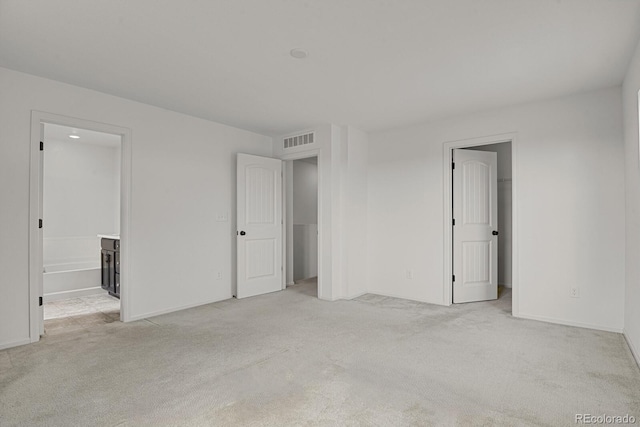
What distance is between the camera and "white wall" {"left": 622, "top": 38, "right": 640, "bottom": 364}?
2646 mm

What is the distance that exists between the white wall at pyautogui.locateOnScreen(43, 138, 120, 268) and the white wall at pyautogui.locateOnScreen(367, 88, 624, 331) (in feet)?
18.1

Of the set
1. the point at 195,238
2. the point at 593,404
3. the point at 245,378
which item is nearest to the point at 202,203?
the point at 195,238

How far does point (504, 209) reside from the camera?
555 cm

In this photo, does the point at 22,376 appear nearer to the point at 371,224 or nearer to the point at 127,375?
the point at 127,375

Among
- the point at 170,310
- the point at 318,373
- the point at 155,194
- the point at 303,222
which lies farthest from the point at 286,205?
the point at 318,373

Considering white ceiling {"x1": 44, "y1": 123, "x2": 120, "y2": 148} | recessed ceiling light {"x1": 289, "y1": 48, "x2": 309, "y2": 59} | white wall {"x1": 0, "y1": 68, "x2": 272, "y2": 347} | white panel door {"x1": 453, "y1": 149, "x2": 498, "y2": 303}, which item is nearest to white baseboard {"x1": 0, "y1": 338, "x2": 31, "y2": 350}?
white wall {"x1": 0, "y1": 68, "x2": 272, "y2": 347}

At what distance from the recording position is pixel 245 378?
241 centimetres

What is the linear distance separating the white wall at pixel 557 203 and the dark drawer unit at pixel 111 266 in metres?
4.20

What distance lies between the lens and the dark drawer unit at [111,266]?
4906 millimetres

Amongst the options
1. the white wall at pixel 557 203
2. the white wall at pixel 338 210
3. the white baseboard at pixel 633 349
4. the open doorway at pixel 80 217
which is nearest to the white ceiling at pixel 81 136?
the open doorway at pixel 80 217

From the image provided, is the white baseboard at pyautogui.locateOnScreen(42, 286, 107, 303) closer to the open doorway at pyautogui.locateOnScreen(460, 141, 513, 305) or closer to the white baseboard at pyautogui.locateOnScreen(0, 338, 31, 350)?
the white baseboard at pyautogui.locateOnScreen(0, 338, 31, 350)

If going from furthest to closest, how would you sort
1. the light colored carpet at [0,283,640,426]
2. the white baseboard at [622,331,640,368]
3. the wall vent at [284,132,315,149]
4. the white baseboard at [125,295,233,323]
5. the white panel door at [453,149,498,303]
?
the wall vent at [284,132,315,149]
the white panel door at [453,149,498,303]
the white baseboard at [125,295,233,323]
the white baseboard at [622,331,640,368]
the light colored carpet at [0,283,640,426]

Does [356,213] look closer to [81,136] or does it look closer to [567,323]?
[567,323]

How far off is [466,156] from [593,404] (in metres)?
3.19
